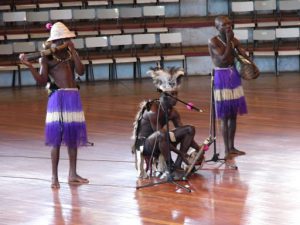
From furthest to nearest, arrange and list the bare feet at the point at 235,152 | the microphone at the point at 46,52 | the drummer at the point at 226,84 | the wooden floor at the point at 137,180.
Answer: the bare feet at the point at 235,152 < the drummer at the point at 226,84 < the microphone at the point at 46,52 < the wooden floor at the point at 137,180

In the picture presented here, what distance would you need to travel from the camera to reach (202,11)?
16781 millimetres

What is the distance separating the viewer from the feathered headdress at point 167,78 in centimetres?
660

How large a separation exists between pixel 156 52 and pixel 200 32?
1.30m

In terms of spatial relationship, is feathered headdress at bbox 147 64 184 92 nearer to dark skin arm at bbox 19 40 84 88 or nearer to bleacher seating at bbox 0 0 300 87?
dark skin arm at bbox 19 40 84 88

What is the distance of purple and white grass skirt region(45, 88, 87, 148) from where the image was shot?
21.5 ft

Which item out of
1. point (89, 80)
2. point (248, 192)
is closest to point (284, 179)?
point (248, 192)

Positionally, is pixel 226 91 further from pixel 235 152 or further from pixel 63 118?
pixel 63 118

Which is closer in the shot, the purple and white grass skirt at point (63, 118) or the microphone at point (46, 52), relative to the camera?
the microphone at point (46, 52)

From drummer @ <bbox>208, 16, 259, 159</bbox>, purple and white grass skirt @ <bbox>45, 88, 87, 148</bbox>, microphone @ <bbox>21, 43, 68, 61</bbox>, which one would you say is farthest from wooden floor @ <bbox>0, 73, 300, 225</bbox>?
microphone @ <bbox>21, 43, 68, 61</bbox>

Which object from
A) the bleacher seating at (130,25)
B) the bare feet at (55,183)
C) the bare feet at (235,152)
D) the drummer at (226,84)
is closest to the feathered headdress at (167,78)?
the drummer at (226,84)

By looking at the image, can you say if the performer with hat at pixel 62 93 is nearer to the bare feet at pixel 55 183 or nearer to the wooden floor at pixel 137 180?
the bare feet at pixel 55 183

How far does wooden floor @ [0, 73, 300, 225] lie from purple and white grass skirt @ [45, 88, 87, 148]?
1.47ft

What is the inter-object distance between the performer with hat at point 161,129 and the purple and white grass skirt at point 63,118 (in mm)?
615

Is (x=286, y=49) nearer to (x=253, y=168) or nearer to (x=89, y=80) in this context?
(x=89, y=80)
